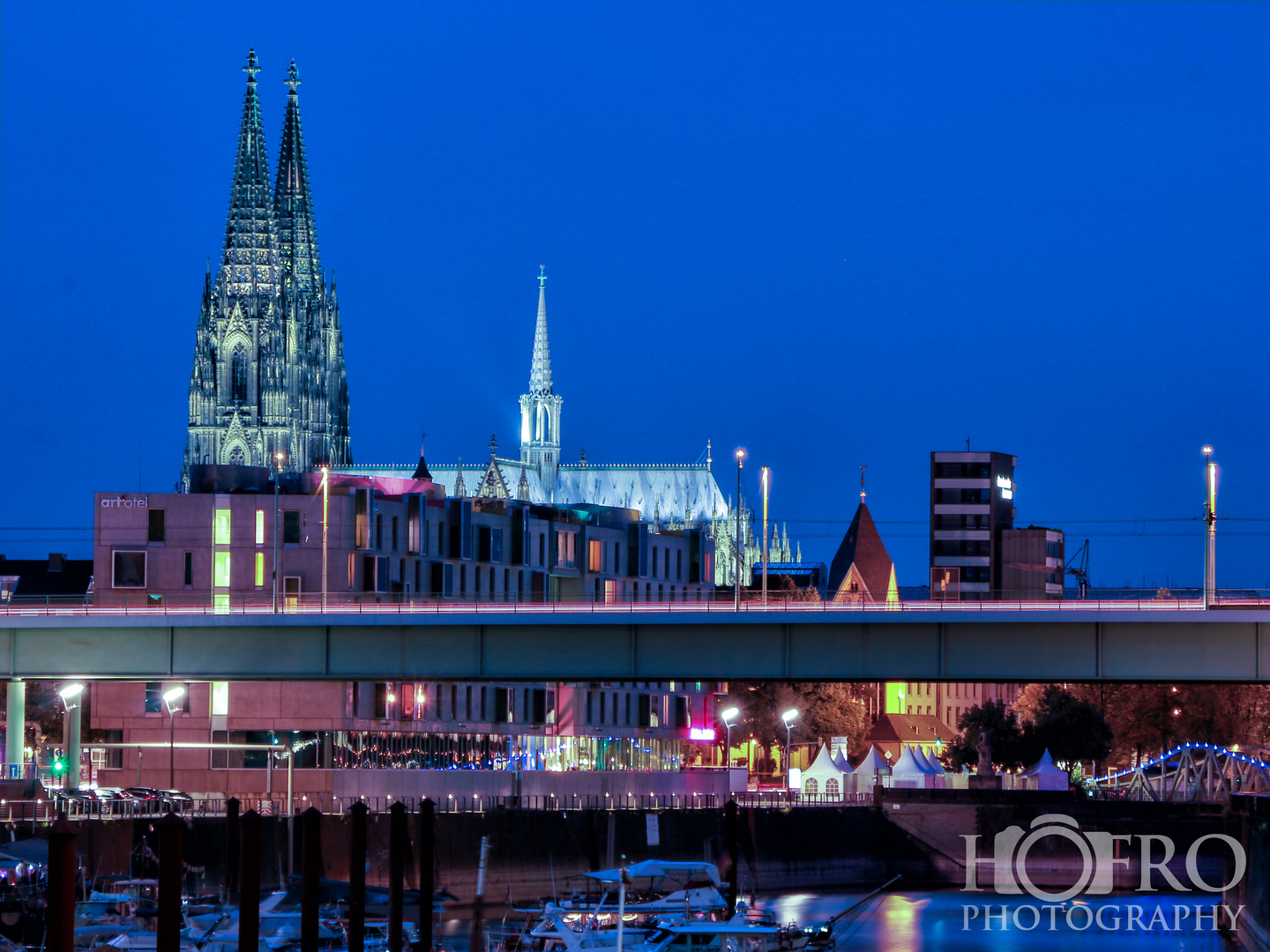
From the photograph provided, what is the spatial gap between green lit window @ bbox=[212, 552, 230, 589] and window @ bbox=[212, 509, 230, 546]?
58cm

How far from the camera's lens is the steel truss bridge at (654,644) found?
67.8 meters

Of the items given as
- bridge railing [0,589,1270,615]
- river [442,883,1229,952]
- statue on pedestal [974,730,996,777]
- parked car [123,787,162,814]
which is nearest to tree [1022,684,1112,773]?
statue on pedestal [974,730,996,777]

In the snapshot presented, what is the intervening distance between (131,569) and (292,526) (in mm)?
7687

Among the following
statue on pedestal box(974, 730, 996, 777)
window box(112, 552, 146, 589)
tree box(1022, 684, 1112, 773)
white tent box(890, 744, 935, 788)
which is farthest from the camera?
tree box(1022, 684, 1112, 773)

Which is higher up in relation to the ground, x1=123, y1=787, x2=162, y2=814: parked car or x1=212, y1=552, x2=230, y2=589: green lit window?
x1=212, y1=552, x2=230, y2=589: green lit window

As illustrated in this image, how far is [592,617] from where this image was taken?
7181 cm

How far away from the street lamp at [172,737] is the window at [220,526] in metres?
10.3

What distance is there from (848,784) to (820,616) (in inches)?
1954

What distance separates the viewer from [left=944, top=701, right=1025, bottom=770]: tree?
149 m

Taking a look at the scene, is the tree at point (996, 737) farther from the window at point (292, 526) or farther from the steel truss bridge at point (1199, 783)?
the window at point (292, 526)

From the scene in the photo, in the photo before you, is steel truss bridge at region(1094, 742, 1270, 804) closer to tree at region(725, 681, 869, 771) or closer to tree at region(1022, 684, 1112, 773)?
tree at region(1022, 684, 1112, 773)

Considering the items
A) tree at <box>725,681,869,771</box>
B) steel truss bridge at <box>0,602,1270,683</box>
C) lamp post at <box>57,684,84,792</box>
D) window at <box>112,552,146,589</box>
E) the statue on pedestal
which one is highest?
window at <box>112,552,146,589</box>

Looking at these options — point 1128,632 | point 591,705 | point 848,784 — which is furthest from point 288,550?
point 1128,632

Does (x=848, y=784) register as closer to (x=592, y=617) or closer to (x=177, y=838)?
(x=592, y=617)
